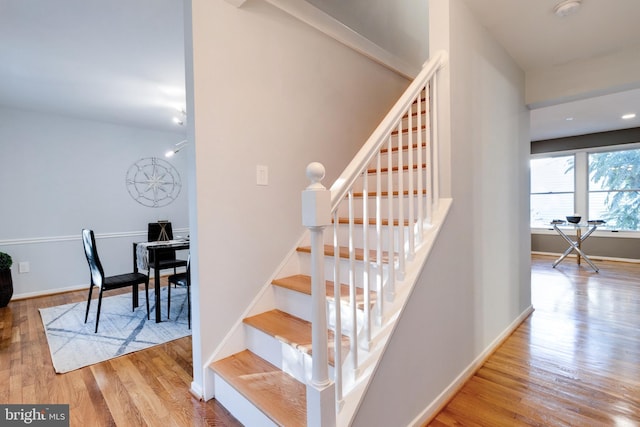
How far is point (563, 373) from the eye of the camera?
1985mm

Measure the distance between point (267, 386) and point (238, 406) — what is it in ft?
0.60

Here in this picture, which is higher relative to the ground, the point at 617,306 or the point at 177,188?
the point at 177,188

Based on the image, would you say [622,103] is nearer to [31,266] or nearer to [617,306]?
[617,306]

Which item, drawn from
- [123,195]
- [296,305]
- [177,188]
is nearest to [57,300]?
[123,195]

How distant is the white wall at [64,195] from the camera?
3807 millimetres

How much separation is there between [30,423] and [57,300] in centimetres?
273

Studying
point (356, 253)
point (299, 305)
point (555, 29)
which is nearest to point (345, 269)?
point (356, 253)

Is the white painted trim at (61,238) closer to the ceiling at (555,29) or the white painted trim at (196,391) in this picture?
the white painted trim at (196,391)

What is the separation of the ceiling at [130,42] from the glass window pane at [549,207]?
2.99 m

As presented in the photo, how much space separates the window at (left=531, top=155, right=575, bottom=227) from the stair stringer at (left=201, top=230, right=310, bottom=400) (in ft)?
20.8

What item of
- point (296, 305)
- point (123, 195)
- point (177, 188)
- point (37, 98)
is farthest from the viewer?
point (177, 188)

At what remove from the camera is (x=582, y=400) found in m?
1.71

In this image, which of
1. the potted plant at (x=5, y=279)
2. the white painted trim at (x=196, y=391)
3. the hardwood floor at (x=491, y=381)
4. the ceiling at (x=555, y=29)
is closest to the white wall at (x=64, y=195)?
the potted plant at (x=5, y=279)

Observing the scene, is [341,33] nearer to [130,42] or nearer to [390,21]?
[390,21]
